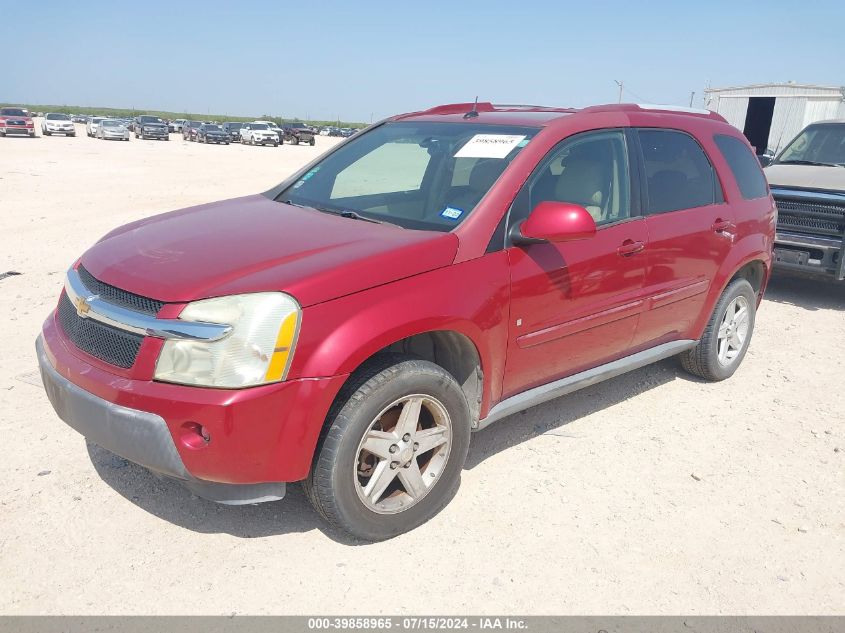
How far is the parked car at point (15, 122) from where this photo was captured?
3959 cm

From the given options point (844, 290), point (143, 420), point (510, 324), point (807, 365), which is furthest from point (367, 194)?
point (844, 290)

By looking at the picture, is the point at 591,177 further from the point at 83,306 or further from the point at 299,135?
the point at 299,135

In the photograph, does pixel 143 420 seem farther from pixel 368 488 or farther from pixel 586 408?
pixel 586 408

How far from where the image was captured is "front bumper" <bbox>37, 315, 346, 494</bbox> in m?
2.56

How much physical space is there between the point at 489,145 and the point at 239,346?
5.98 ft

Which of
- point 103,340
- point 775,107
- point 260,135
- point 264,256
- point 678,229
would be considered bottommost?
point 103,340

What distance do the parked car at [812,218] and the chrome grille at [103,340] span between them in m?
7.16

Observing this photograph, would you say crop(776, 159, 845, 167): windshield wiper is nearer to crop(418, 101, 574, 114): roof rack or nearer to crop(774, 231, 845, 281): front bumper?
crop(774, 231, 845, 281): front bumper

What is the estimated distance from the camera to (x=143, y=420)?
2607 mm

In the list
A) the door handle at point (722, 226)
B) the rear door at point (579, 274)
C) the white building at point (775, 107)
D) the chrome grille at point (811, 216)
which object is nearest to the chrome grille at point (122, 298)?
the rear door at point (579, 274)

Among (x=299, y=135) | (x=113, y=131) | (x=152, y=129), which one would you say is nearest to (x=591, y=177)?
(x=113, y=131)

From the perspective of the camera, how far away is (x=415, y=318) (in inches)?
115

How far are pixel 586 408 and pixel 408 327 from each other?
2.13 meters

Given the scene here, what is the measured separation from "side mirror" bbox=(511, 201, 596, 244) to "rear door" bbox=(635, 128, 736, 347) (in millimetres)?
995
